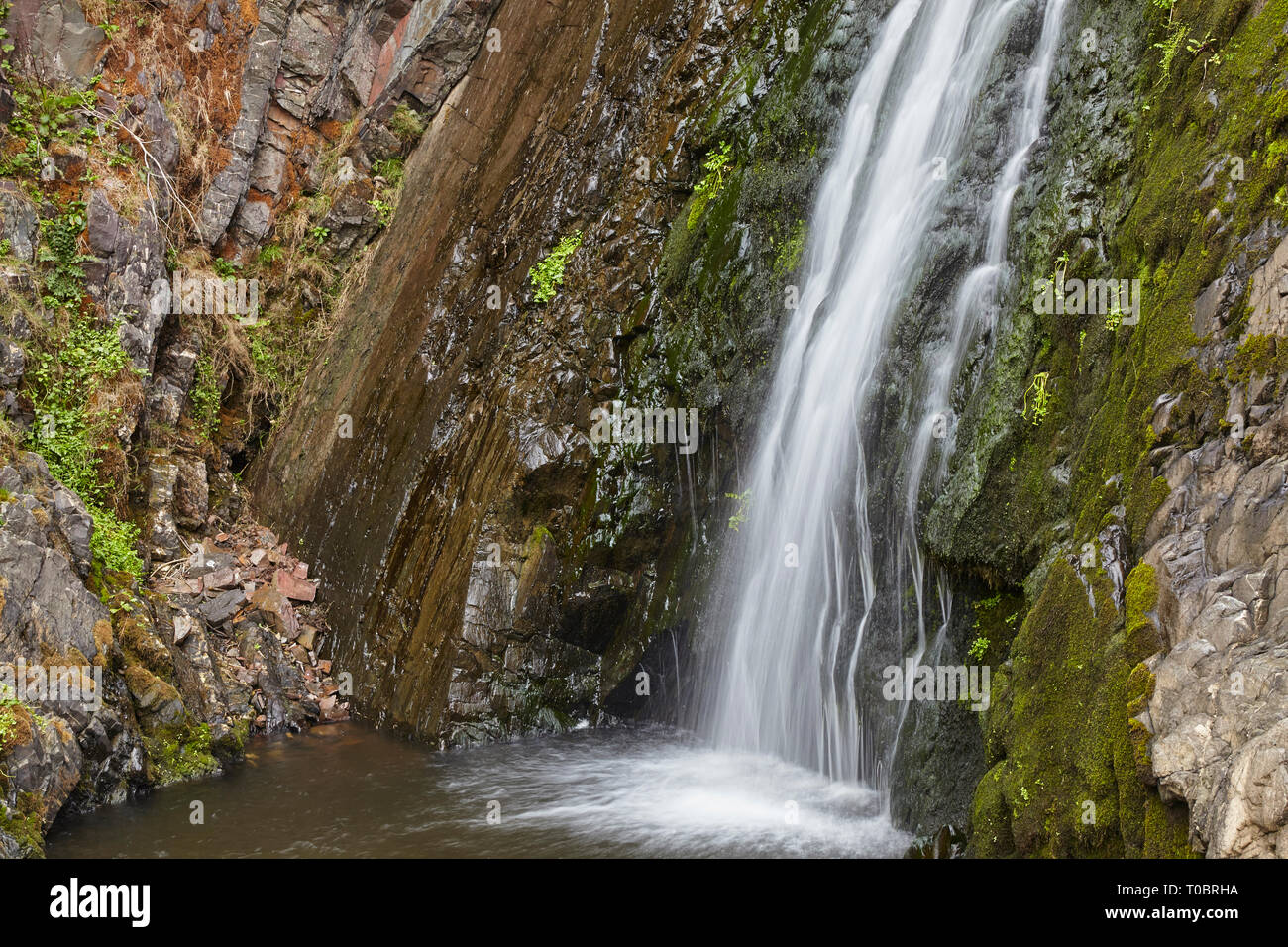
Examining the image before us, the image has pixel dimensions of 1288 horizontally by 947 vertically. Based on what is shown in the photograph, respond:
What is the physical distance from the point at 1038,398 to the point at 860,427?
6.04 feet

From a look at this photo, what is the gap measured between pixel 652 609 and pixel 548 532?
1.28 meters

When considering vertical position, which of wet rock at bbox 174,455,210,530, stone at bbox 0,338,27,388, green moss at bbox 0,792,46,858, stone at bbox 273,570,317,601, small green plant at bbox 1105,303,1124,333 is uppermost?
stone at bbox 0,338,27,388

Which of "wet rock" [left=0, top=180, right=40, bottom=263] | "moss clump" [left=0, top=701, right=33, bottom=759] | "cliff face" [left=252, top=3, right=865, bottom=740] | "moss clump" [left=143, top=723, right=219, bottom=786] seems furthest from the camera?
"wet rock" [left=0, top=180, right=40, bottom=263]

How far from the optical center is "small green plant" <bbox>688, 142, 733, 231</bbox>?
968cm

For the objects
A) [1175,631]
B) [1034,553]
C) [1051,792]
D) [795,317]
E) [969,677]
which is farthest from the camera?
[795,317]

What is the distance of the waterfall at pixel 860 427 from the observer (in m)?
7.06

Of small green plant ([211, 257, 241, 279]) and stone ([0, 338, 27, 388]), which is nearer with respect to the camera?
stone ([0, 338, 27, 388])

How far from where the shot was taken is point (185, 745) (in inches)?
314

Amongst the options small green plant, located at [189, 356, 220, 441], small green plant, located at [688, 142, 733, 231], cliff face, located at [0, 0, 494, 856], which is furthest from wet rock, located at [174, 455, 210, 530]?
small green plant, located at [688, 142, 733, 231]

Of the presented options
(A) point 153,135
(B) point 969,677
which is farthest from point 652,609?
(A) point 153,135

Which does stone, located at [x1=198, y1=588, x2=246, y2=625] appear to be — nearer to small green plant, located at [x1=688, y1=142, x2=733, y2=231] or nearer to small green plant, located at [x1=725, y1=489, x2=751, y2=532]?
small green plant, located at [x1=725, y1=489, x2=751, y2=532]

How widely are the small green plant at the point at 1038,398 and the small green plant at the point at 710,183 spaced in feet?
14.7

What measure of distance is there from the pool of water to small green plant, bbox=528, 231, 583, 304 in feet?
14.9

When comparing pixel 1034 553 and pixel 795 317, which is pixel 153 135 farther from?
pixel 1034 553
